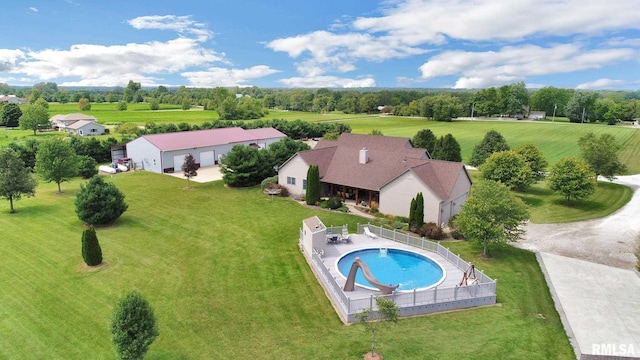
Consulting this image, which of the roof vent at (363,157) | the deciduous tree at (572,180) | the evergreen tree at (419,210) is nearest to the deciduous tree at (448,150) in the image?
the deciduous tree at (572,180)

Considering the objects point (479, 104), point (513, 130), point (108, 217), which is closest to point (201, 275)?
point (108, 217)

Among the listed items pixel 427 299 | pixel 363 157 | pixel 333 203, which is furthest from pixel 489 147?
pixel 427 299

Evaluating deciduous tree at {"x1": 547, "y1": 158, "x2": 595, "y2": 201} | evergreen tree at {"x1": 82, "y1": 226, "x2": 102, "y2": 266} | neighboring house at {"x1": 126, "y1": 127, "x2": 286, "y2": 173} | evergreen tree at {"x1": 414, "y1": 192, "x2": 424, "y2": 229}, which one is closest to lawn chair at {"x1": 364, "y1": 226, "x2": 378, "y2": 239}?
evergreen tree at {"x1": 414, "y1": 192, "x2": 424, "y2": 229}

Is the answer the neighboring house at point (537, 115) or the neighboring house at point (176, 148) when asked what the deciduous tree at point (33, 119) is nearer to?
the neighboring house at point (176, 148)

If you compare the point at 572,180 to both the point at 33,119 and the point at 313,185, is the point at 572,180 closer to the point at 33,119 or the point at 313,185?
the point at 313,185

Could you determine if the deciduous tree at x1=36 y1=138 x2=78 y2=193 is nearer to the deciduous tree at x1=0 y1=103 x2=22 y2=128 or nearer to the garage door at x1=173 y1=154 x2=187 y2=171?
the garage door at x1=173 y1=154 x2=187 y2=171
